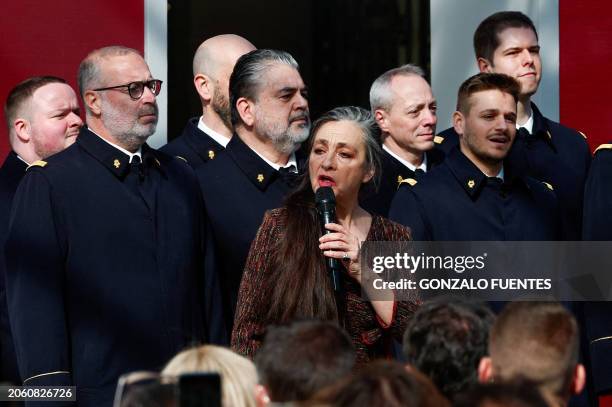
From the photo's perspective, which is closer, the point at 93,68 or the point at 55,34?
the point at 93,68

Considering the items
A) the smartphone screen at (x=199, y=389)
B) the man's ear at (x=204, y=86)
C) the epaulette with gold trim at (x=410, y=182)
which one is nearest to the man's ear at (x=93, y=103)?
the man's ear at (x=204, y=86)

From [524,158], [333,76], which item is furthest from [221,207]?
[333,76]

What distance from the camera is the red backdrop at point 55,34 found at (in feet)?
22.7

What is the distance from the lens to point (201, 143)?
6.46m

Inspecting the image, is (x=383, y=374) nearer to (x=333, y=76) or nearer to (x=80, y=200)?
(x=80, y=200)

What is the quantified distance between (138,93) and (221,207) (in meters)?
0.58

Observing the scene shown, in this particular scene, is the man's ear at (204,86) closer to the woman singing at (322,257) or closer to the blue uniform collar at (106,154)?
the blue uniform collar at (106,154)

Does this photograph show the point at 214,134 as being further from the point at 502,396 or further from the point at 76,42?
the point at 502,396

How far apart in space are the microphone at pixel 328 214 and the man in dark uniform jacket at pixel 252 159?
2.48 ft

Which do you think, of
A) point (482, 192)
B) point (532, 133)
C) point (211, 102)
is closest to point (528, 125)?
point (532, 133)

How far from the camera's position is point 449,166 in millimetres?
5969

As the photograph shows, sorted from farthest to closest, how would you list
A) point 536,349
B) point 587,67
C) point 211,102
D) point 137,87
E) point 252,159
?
point 587,67
point 211,102
point 252,159
point 137,87
point 536,349

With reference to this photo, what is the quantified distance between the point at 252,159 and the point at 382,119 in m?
1.02

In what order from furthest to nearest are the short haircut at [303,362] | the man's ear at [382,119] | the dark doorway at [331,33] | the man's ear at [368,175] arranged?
the dark doorway at [331,33]
the man's ear at [382,119]
the man's ear at [368,175]
the short haircut at [303,362]
